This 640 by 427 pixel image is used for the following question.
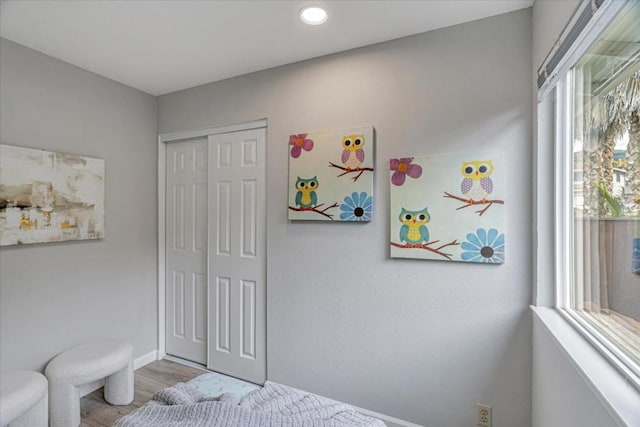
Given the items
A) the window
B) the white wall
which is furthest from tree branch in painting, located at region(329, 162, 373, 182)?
the window

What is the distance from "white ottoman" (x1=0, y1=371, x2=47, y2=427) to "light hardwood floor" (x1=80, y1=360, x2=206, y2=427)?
39cm

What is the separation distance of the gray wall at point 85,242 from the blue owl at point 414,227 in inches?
90.6

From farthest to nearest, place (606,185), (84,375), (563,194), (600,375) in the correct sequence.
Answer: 1. (84,375)
2. (563,194)
3. (606,185)
4. (600,375)

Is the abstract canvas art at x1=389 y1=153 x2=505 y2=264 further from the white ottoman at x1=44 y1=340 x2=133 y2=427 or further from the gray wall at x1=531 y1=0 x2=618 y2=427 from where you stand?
the white ottoman at x1=44 y1=340 x2=133 y2=427

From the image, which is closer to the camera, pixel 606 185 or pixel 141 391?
pixel 606 185

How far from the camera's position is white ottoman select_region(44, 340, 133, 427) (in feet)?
6.16

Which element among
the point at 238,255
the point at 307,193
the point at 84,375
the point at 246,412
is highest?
the point at 307,193

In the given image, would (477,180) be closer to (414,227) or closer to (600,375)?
(414,227)

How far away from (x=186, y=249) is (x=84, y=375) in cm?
115

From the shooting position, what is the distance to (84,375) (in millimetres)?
1928

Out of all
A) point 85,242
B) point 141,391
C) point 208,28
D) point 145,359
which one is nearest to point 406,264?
point 208,28

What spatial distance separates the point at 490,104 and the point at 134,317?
125 inches

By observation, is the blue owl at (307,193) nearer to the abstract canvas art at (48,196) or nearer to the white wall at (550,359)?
the white wall at (550,359)

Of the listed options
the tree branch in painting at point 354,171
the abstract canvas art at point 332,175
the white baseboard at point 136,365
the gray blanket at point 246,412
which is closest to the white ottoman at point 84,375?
the white baseboard at point 136,365
